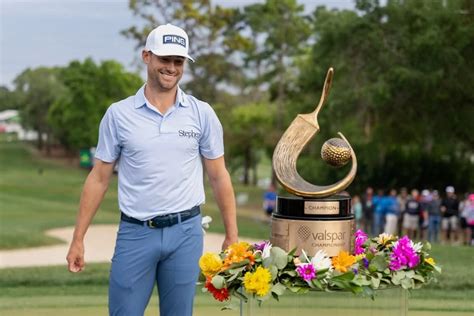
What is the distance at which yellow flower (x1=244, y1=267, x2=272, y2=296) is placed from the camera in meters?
4.66

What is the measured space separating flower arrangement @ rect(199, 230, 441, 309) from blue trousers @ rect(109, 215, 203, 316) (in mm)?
101

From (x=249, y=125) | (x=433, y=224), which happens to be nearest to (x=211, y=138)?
(x=433, y=224)

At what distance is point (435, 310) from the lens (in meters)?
9.15

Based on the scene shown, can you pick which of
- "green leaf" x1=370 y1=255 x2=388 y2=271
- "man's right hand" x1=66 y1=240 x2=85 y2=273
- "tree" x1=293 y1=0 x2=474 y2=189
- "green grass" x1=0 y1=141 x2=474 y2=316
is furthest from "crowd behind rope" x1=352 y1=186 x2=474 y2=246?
"man's right hand" x1=66 y1=240 x2=85 y2=273

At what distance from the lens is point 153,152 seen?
186 inches

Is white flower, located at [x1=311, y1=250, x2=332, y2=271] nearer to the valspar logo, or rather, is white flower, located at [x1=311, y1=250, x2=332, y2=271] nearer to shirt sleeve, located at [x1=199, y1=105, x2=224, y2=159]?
the valspar logo

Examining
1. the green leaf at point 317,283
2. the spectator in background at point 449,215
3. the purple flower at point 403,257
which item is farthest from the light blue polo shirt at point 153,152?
the spectator in background at point 449,215

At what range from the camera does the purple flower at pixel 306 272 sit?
4.74 meters

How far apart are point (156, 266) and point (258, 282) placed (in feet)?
1.84

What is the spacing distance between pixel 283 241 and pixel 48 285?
9.47 m

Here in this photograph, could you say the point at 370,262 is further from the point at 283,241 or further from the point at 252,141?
the point at 252,141

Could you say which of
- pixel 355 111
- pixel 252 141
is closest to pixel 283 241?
pixel 355 111

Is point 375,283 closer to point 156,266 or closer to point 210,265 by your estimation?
point 210,265

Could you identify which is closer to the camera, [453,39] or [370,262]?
[370,262]
